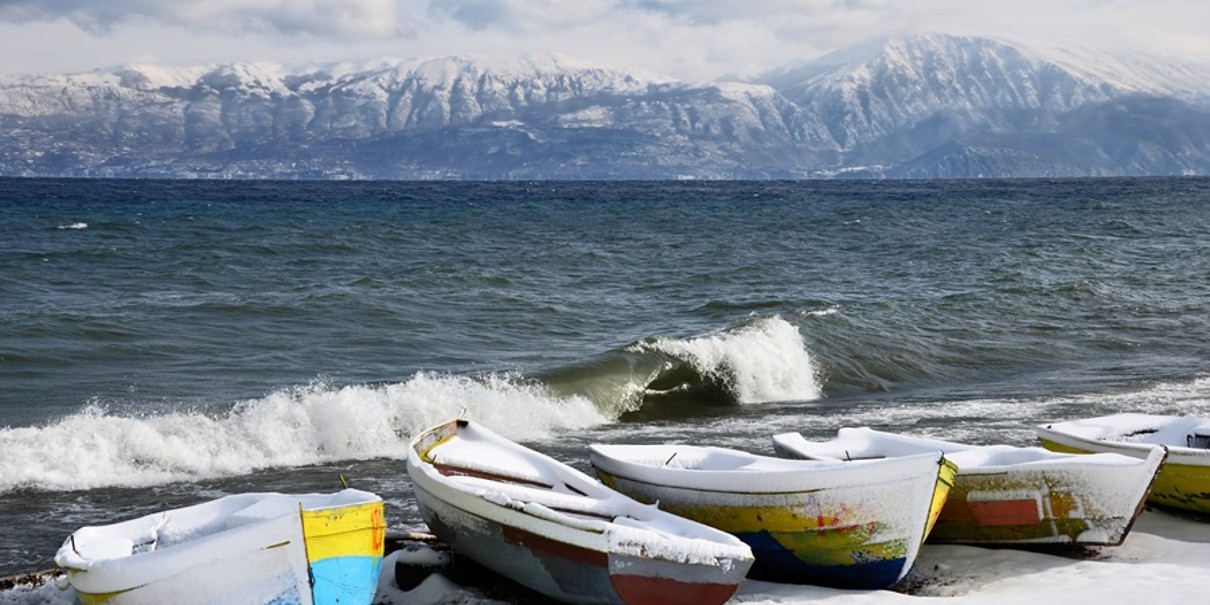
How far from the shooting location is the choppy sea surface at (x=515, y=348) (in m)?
15.8

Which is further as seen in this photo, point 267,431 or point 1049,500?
point 267,431

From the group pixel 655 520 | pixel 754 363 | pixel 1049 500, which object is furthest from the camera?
pixel 754 363

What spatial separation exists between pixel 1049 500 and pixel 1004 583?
1.02m

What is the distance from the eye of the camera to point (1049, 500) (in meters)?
11.0

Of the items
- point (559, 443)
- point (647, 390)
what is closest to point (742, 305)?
point (647, 390)

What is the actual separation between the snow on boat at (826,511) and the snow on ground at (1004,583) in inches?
7.8

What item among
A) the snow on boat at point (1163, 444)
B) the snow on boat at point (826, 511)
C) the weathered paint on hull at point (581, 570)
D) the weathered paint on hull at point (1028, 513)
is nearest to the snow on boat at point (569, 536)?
the weathered paint on hull at point (581, 570)

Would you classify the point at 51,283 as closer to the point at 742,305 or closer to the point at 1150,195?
the point at 742,305

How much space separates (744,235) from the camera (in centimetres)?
5397

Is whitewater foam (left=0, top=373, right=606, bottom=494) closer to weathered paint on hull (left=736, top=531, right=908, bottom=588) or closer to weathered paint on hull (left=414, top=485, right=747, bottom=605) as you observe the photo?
weathered paint on hull (left=414, top=485, right=747, bottom=605)

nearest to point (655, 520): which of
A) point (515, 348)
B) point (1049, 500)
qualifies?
point (1049, 500)

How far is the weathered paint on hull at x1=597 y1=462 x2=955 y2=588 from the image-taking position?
32.7 ft

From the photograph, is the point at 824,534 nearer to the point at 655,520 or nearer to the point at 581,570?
the point at 655,520

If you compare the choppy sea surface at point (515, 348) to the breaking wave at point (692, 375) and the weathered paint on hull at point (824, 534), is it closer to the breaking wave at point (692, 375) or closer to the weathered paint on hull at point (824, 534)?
the breaking wave at point (692, 375)
